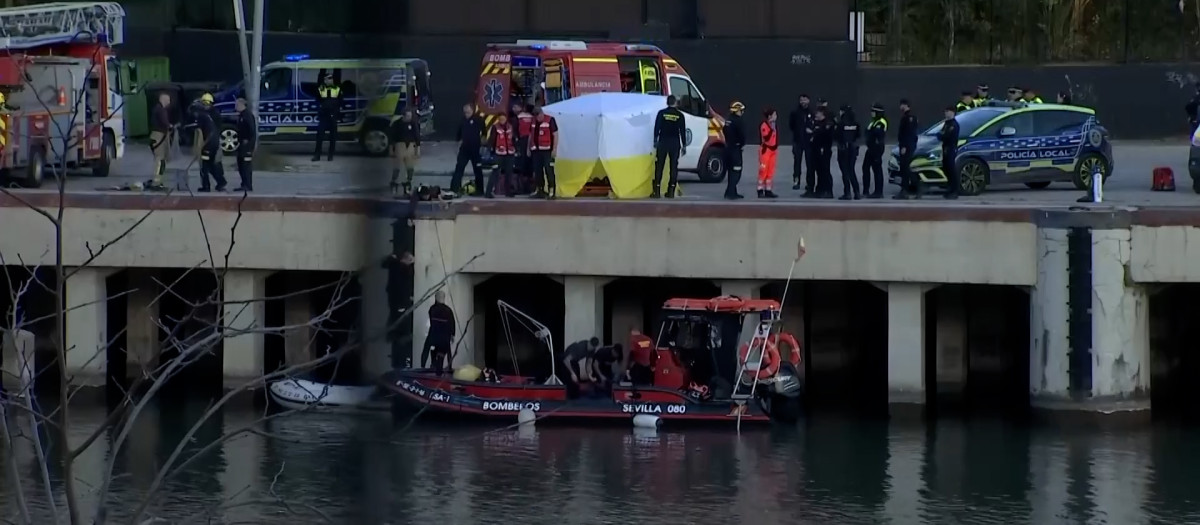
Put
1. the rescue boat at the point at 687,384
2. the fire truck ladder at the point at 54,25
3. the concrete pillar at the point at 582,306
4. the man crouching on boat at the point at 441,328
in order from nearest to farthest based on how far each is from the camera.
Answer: the man crouching on boat at the point at 441,328 → the rescue boat at the point at 687,384 → the concrete pillar at the point at 582,306 → the fire truck ladder at the point at 54,25

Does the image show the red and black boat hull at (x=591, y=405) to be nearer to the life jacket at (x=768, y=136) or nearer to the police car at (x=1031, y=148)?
the life jacket at (x=768, y=136)

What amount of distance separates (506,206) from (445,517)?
6.92 metres

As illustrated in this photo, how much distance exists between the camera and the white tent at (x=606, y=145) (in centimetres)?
2391

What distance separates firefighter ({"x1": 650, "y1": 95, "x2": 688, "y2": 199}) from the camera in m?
23.5

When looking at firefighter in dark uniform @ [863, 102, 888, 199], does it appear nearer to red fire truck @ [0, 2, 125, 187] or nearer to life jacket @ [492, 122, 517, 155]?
life jacket @ [492, 122, 517, 155]

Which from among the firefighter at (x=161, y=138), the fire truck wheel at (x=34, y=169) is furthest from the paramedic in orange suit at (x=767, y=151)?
the fire truck wheel at (x=34, y=169)

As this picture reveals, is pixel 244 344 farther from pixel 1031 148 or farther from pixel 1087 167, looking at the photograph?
pixel 1087 167

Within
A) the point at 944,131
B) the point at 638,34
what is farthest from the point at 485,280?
the point at 638,34

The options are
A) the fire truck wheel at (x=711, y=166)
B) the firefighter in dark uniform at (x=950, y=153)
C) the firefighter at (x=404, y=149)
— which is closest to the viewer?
the firefighter at (x=404, y=149)

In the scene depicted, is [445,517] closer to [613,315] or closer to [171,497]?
[171,497]

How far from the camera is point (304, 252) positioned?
22078mm

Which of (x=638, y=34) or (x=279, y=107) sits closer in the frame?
(x=279, y=107)

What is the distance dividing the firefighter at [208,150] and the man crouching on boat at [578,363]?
5.35 metres

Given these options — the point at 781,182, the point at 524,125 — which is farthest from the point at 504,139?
the point at 781,182
